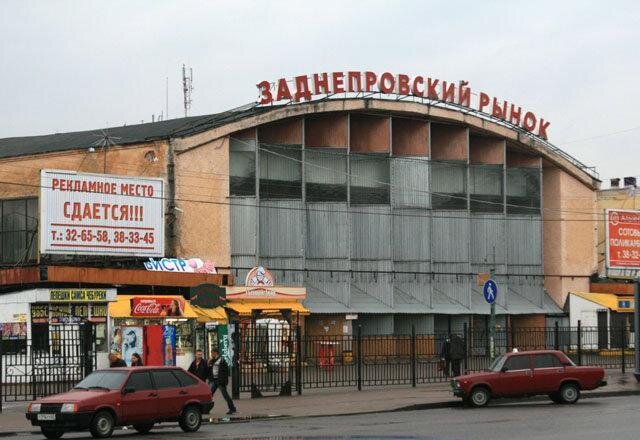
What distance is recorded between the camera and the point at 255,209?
197ft

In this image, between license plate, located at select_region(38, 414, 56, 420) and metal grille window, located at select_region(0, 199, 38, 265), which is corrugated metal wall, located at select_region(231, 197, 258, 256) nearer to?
metal grille window, located at select_region(0, 199, 38, 265)

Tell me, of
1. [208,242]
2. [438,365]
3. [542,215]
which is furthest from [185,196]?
[542,215]

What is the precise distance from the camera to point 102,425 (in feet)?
80.4

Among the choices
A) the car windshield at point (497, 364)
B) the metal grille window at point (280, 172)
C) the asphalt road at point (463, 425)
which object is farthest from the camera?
the metal grille window at point (280, 172)

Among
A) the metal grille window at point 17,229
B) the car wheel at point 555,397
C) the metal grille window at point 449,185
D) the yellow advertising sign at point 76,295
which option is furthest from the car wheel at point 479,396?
the metal grille window at point 449,185

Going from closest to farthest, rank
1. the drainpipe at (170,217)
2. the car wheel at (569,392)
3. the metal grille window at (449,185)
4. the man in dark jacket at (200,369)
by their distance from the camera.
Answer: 1. the man in dark jacket at (200,369)
2. the car wheel at (569,392)
3. the drainpipe at (170,217)
4. the metal grille window at (449,185)

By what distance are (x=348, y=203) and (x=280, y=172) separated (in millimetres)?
4340

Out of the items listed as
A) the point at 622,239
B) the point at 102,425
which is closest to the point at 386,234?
the point at 622,239

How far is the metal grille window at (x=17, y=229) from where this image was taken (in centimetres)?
5834

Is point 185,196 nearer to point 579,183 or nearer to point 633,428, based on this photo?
point 579,183

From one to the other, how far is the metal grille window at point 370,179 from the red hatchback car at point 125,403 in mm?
37914

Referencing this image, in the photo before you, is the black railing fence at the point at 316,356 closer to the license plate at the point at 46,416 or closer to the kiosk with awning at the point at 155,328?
the kiosk with awning at the point at 155,328

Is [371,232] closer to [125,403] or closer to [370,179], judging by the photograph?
[370,179]

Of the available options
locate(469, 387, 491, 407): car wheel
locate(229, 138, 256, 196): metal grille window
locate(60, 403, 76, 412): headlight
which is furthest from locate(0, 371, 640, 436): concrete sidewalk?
locate(229, 138, 256, 196): metal grille window
